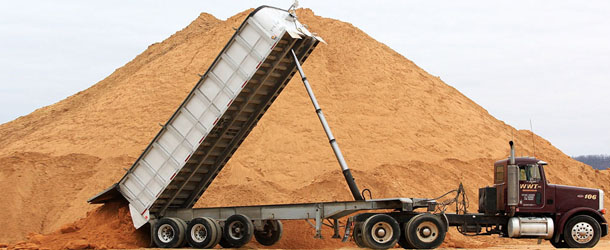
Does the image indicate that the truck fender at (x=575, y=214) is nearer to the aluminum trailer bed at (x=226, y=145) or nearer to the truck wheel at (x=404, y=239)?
the aluminum trailer bed at (x=226, y=145)

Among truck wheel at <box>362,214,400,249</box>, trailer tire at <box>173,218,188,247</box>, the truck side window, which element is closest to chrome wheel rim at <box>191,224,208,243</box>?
trailer tire at <box>173,218,188,247</box>

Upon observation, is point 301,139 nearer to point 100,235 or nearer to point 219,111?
point 100,235

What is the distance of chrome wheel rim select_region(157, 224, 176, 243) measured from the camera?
68.3ft

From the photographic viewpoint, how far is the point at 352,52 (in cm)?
4050

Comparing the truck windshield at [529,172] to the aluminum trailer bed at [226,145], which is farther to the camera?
the aluminum trailer bed at [226,145]

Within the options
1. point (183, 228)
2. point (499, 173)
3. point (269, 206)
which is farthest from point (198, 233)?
point (499, 173)

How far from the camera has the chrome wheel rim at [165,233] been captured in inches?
819

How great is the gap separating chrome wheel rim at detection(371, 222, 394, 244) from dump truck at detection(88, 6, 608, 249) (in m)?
0.03

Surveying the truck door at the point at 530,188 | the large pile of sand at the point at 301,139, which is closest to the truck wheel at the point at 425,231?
the truck door at the point at 530,188

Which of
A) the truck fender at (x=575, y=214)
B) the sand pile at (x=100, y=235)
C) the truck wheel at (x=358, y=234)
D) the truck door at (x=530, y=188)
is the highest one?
the truck door at (x=530, y=188)

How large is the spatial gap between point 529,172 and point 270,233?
24.8 ft

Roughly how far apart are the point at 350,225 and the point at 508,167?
4.21m

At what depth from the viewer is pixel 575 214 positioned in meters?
19.2

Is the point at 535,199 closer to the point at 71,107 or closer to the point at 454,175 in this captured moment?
the point at 454,175
